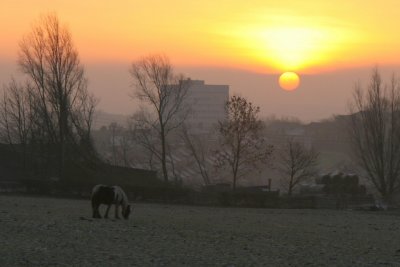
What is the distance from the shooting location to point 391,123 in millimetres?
70688

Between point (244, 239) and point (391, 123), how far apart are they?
5331 centimetres

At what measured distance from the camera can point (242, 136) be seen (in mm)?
64125

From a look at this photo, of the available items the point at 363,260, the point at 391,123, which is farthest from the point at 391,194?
the point at 363,260

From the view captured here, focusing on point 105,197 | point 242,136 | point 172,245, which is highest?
point 242,136

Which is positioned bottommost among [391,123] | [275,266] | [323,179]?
[275,266]

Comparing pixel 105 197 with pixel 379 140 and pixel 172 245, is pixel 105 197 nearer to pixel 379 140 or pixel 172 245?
pixel 172 245

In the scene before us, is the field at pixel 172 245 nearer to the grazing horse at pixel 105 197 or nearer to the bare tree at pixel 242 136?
the grazing horse at pixel 105 197

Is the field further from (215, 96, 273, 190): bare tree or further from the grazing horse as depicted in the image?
(215, 96, 273, 190): bare tree

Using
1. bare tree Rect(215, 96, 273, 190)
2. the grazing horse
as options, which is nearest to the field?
the grazing horse

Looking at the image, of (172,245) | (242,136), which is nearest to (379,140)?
(242,136)

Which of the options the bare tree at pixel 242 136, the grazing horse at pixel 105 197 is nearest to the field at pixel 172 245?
the grazing horse at pixel 105 197

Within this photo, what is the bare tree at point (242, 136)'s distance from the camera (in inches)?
2522

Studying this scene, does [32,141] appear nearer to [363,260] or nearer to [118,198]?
[118,198]

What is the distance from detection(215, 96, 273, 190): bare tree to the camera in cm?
6406
